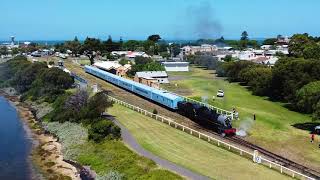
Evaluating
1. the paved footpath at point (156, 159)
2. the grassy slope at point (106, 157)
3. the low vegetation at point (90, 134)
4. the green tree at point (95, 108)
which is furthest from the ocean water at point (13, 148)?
the paved footpath at point (156, 159)

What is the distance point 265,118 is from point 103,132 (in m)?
20.3

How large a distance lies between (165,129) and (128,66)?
62243 mm

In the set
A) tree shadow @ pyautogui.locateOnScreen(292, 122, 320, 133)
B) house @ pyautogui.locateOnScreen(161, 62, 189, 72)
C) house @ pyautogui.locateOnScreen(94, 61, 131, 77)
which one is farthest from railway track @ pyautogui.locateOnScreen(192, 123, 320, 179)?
house @ pyautogui.locateOnScreen(161, 62, 189, 72)

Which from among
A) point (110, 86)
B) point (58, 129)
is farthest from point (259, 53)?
point (58, 129)

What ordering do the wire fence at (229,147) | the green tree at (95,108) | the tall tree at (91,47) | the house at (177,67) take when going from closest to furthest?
the wire fence at (229,147)
the green tree at (95,108)
the house at (177,67)
the tall tree at (91,47)

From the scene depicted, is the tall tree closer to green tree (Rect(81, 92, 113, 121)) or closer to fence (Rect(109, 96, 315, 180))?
fence (Rect(109, 96, 315, 180))

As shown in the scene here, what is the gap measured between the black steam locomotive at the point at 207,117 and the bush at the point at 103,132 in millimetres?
9597

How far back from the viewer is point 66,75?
81875 millimetres

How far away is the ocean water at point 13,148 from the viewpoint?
40688 mm

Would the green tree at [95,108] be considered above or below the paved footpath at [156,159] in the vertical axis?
above

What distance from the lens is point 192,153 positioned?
37.8 meters

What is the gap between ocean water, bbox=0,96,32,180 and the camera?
133ft

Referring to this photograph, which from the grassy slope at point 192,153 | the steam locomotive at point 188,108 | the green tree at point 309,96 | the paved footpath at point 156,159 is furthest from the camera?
the green tree at point 309,96

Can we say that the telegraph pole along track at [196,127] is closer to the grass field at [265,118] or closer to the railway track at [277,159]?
the railway track at [277,159]
